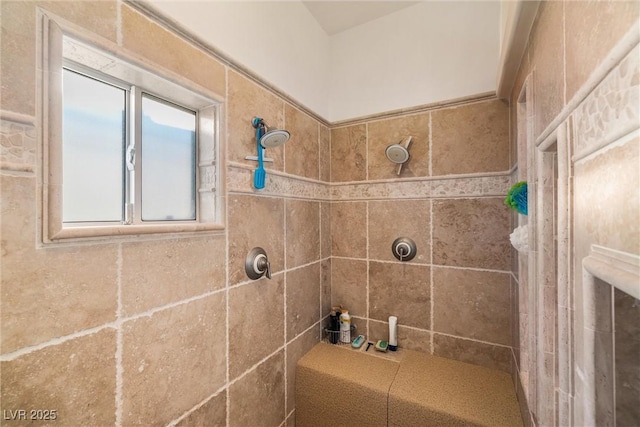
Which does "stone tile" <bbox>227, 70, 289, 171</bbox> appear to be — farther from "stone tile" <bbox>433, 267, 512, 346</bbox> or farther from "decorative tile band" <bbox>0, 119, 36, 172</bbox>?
"stone tile" <bbox>433, 267, 512, 346</bbox>

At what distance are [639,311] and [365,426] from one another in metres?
1.18

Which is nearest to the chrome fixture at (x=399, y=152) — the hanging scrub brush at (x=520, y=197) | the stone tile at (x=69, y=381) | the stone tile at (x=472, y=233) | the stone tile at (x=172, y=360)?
the stone tile at (x=472, y=233)

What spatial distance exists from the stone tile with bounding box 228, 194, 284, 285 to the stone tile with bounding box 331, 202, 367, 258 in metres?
0.49

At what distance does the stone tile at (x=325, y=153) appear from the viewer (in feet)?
5.18

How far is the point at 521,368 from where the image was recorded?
1012mm

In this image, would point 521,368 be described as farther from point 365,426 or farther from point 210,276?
point 210,276

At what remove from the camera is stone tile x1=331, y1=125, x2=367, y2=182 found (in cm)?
158

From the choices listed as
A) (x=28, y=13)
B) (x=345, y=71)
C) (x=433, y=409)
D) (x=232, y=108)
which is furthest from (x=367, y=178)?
(x=28, y=13)

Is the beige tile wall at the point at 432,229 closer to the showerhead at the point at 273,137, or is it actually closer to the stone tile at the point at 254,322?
the stone tile at the point at 254,322

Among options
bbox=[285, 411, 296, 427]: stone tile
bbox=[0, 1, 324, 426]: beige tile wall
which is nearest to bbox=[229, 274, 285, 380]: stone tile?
bbox=[0, 1, 324, 426]: beige tile wall

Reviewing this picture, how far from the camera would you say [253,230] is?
1.08 metres

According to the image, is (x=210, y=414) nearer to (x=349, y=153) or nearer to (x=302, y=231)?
(x=302, y=231)

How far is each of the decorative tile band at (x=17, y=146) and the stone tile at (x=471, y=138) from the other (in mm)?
1485

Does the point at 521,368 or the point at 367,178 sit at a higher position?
the point at 367,178
